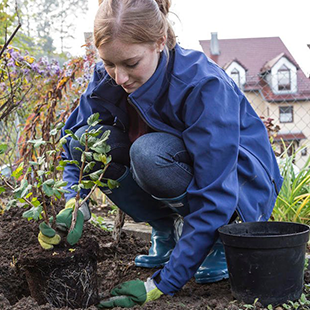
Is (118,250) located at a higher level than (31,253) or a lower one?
lower

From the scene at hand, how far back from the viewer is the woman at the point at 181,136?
1.47 metres

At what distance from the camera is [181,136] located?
1.70m

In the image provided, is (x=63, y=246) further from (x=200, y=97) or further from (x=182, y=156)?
(x=200, y=97)

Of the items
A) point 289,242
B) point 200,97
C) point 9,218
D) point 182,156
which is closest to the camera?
point 289,242

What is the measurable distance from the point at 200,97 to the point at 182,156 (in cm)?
25

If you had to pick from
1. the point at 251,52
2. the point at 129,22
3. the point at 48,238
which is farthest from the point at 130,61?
the point at 251,52

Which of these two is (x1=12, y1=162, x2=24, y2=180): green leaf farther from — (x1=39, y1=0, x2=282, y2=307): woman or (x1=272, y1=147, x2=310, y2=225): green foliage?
(x1=272, y1=147, x2=310, y2=225): green foliage

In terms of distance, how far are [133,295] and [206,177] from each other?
0.47m

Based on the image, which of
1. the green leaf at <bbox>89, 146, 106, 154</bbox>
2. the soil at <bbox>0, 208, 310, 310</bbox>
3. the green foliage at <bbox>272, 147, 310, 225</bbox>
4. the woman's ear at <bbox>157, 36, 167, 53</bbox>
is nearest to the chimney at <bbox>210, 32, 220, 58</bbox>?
the green foliage at <bbox>272, 147, 310, 225</bbox>

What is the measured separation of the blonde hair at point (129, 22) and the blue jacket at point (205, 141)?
143 millimetres

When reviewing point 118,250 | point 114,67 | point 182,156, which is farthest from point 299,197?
point 114,67

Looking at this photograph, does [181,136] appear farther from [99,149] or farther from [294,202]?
[294,202]

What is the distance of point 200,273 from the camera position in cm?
175

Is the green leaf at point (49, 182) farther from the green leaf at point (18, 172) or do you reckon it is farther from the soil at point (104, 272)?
the soil at point (104, 272)
